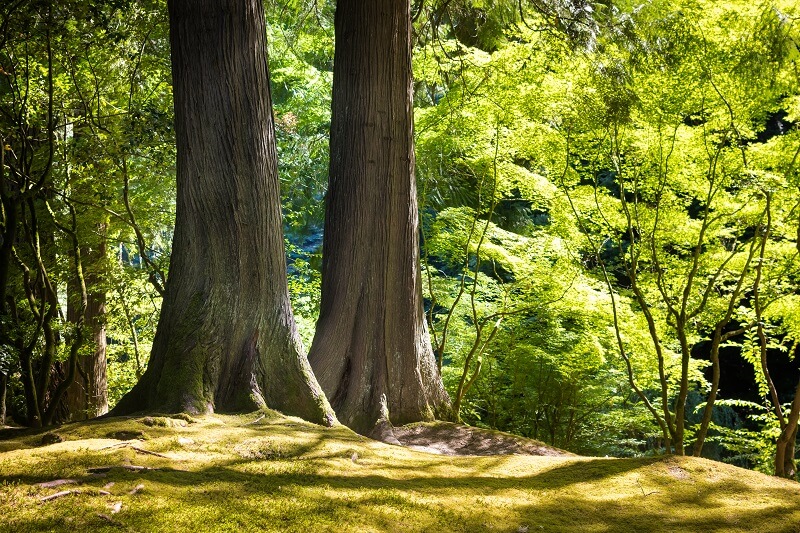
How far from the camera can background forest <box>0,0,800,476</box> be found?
6129 mm

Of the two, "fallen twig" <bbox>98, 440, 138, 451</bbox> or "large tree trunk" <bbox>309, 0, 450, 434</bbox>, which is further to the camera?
"large tree trunk" <bbox>309, 0, 450, 434</bbox>

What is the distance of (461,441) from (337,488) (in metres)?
2.56

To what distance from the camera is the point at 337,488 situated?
8.93 ft

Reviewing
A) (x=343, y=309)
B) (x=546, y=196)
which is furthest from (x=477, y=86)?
(x=343, y=309)

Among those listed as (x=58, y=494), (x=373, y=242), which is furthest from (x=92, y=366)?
(x=58, y=494)

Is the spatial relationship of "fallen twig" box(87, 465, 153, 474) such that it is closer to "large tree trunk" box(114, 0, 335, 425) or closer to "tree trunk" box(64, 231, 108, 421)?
"large tree trunk" box(114, 0, 335, 425)

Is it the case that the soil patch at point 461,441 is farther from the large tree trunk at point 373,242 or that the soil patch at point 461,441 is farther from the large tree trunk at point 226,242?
the large tree trunk at point 226,242

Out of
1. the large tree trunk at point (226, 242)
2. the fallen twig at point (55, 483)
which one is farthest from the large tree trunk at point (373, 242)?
the fallen twig at point (55, 483)

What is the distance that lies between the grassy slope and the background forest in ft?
8.16

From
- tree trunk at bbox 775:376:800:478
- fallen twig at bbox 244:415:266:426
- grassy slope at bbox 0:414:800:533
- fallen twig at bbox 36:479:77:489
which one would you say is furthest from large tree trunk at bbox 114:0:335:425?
tree trunk at bbox 775:376:800:478

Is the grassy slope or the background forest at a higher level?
the background forest

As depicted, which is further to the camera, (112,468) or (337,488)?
(337,488)

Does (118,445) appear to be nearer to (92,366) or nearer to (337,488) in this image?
(337,488)

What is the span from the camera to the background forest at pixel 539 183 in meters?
6.13
